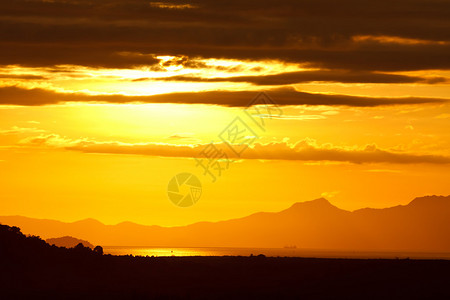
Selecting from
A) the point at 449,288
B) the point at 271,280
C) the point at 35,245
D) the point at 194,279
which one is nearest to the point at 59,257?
the point at 35,245

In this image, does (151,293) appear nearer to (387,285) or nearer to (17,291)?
(17,291)

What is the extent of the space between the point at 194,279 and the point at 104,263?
11339mm

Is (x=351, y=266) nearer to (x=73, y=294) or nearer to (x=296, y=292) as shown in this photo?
(x=296, y=292)

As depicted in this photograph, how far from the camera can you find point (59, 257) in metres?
91.4

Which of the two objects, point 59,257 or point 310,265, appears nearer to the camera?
point 59,257

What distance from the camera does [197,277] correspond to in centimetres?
8819

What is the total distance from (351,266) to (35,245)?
33775 millimetres

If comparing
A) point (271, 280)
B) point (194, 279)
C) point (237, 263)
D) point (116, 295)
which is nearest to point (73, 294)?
point (116, 295)

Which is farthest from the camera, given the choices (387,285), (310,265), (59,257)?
(310,265)

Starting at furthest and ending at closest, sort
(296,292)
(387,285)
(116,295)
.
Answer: (387,285)
(296,292)
(116,295)

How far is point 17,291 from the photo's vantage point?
75750 mm

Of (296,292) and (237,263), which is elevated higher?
(237,263)

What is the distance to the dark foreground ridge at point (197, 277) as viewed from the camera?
76938 millimetres

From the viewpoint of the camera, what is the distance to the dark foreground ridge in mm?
76938
